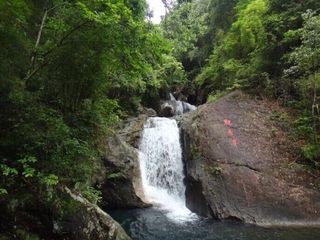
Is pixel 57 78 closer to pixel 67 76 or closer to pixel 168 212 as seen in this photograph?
pixel 67 76

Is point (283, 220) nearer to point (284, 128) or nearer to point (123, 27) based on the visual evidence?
point (284, 128)

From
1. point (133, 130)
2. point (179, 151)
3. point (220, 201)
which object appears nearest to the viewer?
point (220, 201)

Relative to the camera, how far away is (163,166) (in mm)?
13281

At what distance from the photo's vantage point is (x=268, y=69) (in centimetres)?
1487

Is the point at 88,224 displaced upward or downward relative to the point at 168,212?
upward

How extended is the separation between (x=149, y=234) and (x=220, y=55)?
41.4 feet

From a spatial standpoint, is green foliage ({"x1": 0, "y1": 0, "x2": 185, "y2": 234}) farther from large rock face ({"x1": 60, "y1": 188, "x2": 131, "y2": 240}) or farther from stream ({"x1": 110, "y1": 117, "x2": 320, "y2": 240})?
stream ({"x1": 110, "y1": 117, "x2": 320, "y2": 240})

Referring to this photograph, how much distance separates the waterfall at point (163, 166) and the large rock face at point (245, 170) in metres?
0.56

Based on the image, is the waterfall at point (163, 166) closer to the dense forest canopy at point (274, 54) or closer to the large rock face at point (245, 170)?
the large rock face at point (245, 170)

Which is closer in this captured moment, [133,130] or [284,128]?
[284,128]

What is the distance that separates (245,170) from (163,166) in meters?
3.70

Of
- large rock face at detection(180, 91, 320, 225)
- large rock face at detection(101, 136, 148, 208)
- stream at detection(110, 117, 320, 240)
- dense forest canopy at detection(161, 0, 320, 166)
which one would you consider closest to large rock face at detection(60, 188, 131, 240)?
stream at detection(110, 117, 320, 240)

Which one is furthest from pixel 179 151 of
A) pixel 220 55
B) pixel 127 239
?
pixel 220 55

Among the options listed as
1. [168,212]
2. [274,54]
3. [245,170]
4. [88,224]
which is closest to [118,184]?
[168,212]
